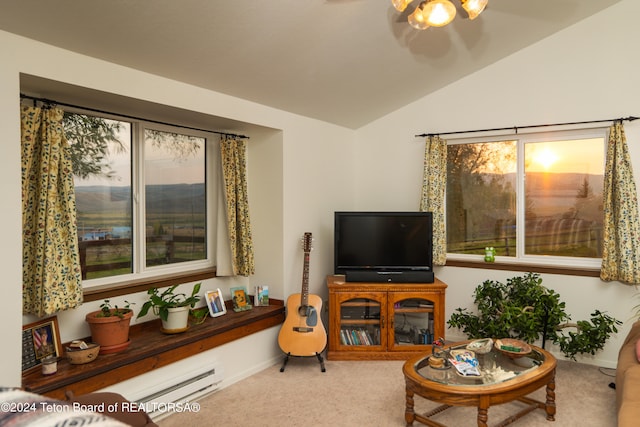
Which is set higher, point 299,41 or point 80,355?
point 299,41

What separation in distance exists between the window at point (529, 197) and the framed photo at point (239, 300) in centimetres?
219

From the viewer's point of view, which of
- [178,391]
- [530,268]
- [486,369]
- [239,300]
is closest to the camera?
[486,369]

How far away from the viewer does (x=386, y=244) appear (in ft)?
13.2

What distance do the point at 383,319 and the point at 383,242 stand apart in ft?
2.33

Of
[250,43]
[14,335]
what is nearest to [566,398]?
[250,43]

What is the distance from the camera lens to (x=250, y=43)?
2.74 meters

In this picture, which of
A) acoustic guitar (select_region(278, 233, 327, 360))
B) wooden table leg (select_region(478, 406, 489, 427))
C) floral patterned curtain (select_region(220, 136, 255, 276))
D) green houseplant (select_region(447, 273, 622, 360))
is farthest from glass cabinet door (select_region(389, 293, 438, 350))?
wooden table leg (select_region(478, 406, 489, 427))

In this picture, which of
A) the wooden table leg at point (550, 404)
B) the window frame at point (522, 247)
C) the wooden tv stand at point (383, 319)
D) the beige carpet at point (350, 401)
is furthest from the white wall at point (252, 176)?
the wooden table leg at point (550, 404)

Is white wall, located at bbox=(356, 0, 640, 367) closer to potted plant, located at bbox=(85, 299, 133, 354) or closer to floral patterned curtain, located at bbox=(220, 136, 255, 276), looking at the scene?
floral patterned curtain, located at bbox=(220, 136, 255, 276)

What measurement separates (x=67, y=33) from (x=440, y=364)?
2770 mm

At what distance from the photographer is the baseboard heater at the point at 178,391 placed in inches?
106

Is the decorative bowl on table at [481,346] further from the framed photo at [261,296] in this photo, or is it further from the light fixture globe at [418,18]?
the light fixture globe at [418,18]

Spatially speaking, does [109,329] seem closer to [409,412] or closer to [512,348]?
[409,412]

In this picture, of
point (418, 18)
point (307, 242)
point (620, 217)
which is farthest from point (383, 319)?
point (418, 18)
